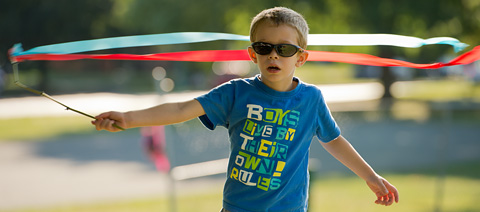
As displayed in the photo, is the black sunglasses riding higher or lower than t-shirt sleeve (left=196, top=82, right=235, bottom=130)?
higher

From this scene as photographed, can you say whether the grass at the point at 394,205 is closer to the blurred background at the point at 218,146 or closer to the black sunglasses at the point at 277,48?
the blurred background at the point at 218,146

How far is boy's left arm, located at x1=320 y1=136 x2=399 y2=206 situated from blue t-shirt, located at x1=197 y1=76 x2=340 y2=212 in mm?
253

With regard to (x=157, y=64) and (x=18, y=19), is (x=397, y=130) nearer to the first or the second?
(x=18, y=19)

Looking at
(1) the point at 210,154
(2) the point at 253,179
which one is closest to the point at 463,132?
(1) the point at 210,154

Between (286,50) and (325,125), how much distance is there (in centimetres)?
43

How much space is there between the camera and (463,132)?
8.77 metres

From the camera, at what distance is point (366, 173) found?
2.62 m

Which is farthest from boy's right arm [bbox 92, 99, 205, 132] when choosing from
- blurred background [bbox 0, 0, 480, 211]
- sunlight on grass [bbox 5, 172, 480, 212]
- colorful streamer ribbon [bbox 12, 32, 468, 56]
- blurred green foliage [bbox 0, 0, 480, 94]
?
blurred green foliage [bbox 0, 0, 480, 94]

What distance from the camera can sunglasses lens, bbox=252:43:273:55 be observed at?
2.32 metres

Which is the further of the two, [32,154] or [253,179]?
[32,154]

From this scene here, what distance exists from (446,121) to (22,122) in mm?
15420

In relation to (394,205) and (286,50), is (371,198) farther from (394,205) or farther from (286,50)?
(286,50)

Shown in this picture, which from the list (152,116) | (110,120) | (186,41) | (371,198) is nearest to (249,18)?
(371,198)

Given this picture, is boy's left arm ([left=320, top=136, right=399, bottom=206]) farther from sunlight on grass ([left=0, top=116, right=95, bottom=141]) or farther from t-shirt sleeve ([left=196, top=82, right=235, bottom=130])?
sunlight on grass ([left=0, top=116, right=95, bottom=141])
